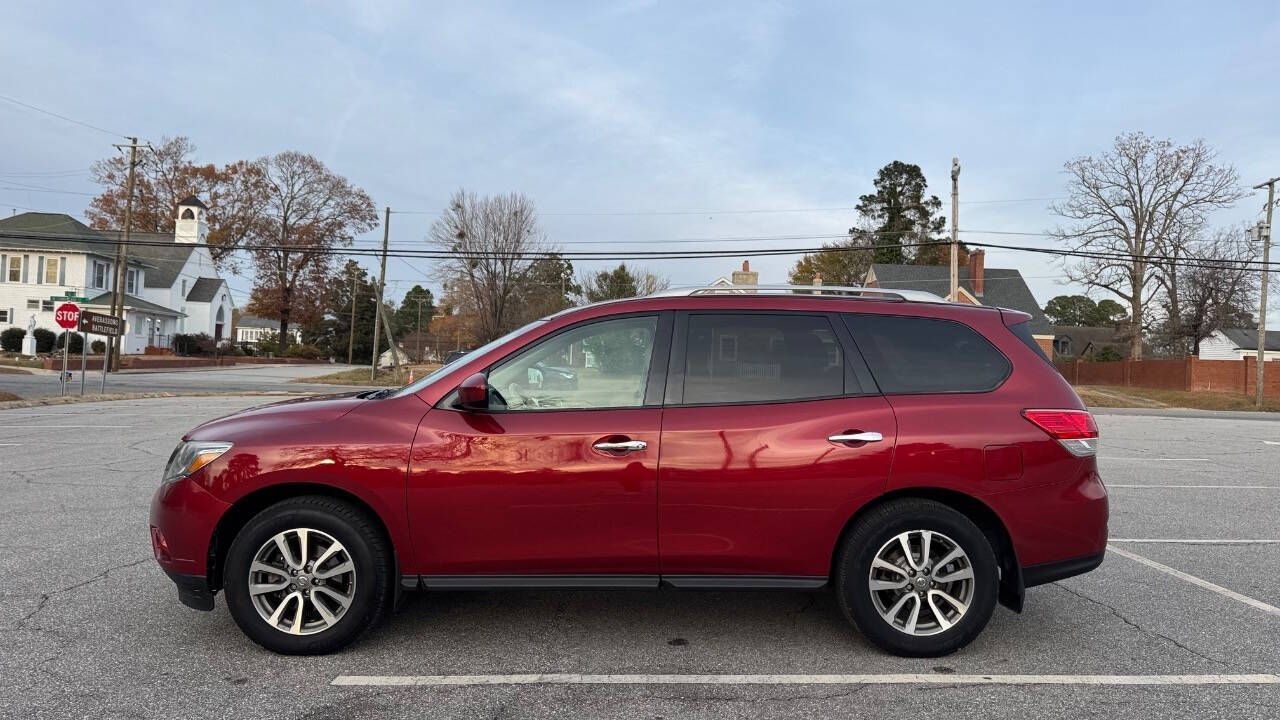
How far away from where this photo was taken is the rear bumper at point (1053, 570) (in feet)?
12.6

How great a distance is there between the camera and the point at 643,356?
3.95 m

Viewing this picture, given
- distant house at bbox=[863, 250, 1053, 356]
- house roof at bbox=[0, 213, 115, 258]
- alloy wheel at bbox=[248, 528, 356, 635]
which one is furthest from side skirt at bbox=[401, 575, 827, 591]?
house roof at bbox=[0, 213, 115, 258]

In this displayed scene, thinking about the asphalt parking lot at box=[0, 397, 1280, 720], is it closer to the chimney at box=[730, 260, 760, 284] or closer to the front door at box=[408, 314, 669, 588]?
the front door at box=[408, 314, 669, 588]

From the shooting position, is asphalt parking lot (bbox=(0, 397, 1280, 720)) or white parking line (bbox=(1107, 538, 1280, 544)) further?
white parking line (bbox=(1107, 538, 1280, 544))

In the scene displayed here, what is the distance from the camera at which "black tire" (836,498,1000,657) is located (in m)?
3.75

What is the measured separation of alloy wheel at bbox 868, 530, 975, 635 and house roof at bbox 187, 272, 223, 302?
69.8m

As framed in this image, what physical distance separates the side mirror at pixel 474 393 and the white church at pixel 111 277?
43046 mm

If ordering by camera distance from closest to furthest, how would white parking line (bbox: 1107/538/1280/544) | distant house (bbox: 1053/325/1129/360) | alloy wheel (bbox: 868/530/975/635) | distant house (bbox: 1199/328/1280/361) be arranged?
alloy wheel (bbox: 868/530/975/635)
white parking line (bbox: 1107/538/1280/544)
distant house (bbox: 1199/328/1280/361)
distant house (bbox: 1053/325/1129/360)

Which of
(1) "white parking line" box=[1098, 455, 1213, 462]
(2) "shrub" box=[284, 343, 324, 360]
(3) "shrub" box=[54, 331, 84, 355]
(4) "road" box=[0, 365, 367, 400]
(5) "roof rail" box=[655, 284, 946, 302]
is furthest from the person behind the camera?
(2) "shrub" box=[284, 343, 324, 360]

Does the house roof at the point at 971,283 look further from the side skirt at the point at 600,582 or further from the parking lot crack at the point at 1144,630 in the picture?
the side skirt at the point at 600,582

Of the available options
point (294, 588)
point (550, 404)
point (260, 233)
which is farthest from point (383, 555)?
point (260, 233)

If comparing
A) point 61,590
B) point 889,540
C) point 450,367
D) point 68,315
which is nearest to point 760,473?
point 889,540

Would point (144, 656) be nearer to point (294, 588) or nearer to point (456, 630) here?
point (294, 588)

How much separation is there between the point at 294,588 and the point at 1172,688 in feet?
13.0
